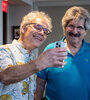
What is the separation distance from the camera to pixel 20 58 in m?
1.25

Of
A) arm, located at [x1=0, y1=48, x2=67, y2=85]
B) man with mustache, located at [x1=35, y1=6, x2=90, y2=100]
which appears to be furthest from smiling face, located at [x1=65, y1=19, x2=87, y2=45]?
arm, located at [x1=0, y1=48, x2=67, y2=85]

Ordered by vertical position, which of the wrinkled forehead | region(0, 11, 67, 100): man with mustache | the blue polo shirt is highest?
the wrinkled forehead

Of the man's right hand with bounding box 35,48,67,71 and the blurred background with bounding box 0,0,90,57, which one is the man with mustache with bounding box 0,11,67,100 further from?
the blurred background with bounding box 0,0,90,57

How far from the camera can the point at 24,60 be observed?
129cm

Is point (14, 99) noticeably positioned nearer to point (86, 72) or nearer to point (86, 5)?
point (86, 72)

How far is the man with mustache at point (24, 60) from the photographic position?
0.92 meters

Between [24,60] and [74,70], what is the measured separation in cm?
51

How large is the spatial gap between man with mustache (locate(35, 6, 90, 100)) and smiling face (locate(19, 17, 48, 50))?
33 centimetres

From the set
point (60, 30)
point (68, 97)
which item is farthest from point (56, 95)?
point (60, 30)

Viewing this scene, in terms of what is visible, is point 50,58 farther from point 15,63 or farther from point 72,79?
point 72,79

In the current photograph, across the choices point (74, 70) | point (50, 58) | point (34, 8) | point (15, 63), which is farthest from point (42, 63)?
point (34, 8)

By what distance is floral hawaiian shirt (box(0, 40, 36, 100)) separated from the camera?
1.11m

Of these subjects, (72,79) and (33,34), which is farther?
(72,79)

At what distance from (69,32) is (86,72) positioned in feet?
1.33
